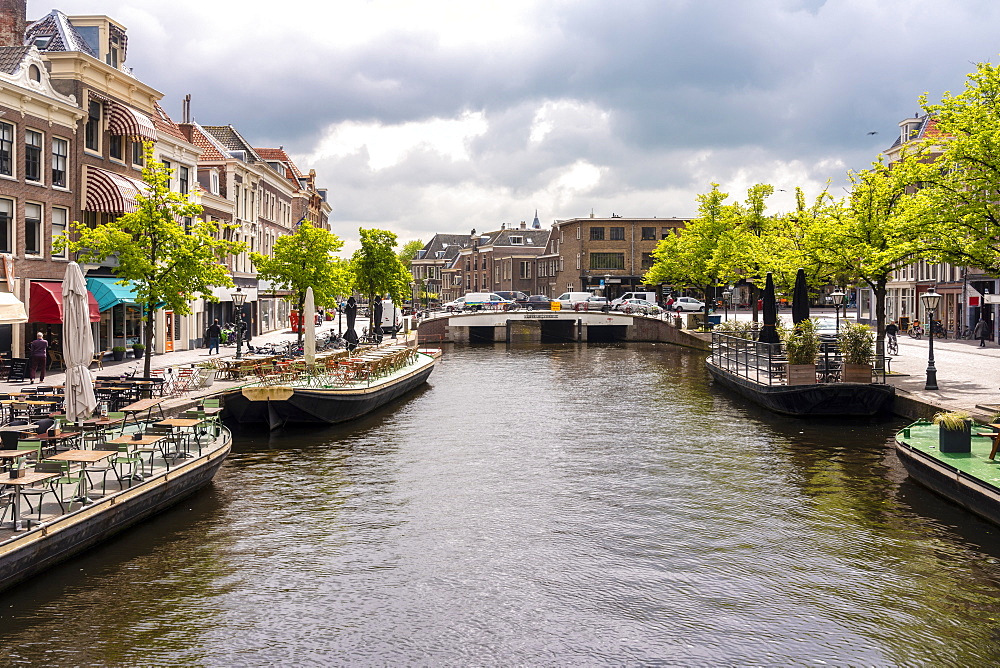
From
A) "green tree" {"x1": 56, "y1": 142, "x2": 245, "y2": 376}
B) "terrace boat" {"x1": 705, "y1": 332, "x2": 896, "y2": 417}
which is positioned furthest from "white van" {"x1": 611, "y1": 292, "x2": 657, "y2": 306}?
"green tree" {"x1": 56, "y1": 142, "x2": 245, "y2": 376}

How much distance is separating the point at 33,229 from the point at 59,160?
3.06 m

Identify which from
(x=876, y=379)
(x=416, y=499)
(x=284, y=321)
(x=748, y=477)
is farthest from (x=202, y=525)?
(x=284, y=321)

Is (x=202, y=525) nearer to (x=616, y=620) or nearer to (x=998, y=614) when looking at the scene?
(x=616, y=620)

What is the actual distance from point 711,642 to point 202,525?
385 inches

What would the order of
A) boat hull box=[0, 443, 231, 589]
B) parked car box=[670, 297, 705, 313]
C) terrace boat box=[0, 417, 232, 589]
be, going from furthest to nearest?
parked car box=[670, 297, 705, 313], terrace boat box=[0, 417, 232, 589], boat hull box=[0, 443, 231, 589]

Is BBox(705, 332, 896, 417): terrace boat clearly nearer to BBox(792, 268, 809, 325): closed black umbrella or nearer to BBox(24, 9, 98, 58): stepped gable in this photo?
BBox(792, 268, 809, 325): closed black umbrella

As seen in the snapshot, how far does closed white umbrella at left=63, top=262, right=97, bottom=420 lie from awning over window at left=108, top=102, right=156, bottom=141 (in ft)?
74.2

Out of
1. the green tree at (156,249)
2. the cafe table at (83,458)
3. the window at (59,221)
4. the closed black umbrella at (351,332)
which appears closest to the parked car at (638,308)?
the closed black umbrella at (351,332)

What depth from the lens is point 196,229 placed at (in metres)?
30.0

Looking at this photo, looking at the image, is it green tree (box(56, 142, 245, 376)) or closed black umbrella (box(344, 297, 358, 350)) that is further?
closed black umbrella (box(344, 297, 358, 350))

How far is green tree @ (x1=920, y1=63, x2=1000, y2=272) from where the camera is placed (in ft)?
85.3

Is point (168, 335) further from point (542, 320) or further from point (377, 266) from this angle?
point (542, 320)

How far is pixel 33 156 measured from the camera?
33250 mm

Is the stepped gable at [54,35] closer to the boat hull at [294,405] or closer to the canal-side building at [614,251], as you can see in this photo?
the boat hull at [294,405]
